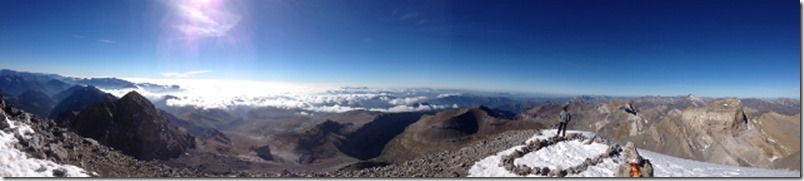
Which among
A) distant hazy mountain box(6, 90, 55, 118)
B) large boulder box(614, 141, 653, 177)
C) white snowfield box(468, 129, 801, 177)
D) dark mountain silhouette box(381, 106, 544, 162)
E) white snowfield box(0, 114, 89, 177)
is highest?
white snowfield box(0, 114, 89, 177)

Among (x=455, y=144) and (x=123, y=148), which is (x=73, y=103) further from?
(x=455, y=144)

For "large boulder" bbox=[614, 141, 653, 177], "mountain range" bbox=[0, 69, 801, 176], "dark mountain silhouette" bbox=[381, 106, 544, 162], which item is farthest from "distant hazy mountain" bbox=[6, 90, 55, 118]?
"large boulder" bbox=[614, 141, 653, 177]

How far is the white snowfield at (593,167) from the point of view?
372 inches

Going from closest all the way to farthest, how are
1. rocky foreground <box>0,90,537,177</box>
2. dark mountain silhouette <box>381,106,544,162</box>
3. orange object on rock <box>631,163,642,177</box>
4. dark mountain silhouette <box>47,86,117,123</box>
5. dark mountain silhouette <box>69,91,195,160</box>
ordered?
rocky foreground <box>0,90,537,177</box>
orange object on rock <box>631,163,642,177</box>
dark mountain silhouette <box>69,91,195,160</box>
dark mountain silhouette <box>381,106,544,162</box>
dark mountain silhouette <box>47,86,117,123</box>

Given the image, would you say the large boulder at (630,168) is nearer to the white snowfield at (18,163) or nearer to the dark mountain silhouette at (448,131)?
the white snowfield at (18,163)

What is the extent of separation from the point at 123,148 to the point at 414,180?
66.1 metres

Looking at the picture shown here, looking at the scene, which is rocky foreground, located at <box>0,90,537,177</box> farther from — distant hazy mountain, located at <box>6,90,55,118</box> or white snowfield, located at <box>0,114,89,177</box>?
distant hazy mountain, located at <box>6,90,55,118</box>

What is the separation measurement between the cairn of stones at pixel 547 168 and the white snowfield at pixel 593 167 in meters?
0.11

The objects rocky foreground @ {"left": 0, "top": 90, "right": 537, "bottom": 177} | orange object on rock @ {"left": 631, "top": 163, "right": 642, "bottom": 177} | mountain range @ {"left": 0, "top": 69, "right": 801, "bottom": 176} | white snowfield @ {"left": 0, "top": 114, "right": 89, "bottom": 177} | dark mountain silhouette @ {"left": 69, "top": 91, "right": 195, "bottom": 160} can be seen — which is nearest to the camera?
white snowfield @ {"left": 0, "top": 114, "right": 89, "bottom": 177}

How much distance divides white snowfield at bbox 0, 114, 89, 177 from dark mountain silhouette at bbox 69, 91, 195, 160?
58.5 m

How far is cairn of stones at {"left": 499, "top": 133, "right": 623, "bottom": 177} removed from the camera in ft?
31.0

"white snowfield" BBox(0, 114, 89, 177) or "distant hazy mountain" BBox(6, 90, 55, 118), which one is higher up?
"white snowfield" BBox(0, 114, 89, 177)

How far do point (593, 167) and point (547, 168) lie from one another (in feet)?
3.36

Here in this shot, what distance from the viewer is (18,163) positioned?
270 inches
